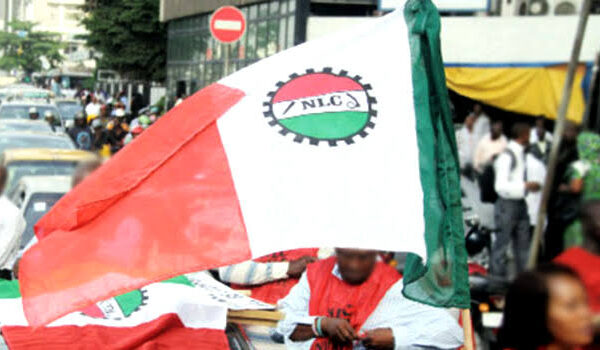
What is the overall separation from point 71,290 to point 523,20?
1154cm

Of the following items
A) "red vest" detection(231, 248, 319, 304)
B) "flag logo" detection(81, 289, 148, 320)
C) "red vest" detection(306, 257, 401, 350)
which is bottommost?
"red vest" detection(231, 248, 319, 304)

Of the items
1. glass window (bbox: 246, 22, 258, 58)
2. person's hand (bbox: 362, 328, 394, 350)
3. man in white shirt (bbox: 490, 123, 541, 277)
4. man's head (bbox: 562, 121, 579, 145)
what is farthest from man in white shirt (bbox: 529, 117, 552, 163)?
glass window (bbox: 246, 22, 258, 58)

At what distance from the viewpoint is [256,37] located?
22.3m

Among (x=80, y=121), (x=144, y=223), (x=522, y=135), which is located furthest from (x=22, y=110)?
(x=144, y=223)

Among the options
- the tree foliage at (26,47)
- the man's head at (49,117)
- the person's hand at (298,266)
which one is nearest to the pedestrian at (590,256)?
the person's hand at (298,266)

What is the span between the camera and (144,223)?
13.8ft

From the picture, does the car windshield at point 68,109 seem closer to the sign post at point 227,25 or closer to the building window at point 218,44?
the building window at point 218,44

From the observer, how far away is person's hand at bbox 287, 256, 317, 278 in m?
6.61

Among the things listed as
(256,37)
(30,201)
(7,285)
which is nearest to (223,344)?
(7,285)

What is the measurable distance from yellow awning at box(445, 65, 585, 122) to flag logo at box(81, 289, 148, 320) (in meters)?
8.08

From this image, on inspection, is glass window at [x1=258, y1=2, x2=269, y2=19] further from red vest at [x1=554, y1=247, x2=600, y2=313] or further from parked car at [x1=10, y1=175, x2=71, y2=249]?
red vest at [x1=554, y1=247, x2=600, y2=313]

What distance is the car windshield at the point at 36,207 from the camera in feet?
28.9

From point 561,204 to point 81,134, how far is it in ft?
34.2

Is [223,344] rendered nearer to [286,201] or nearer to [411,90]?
[286,201]
